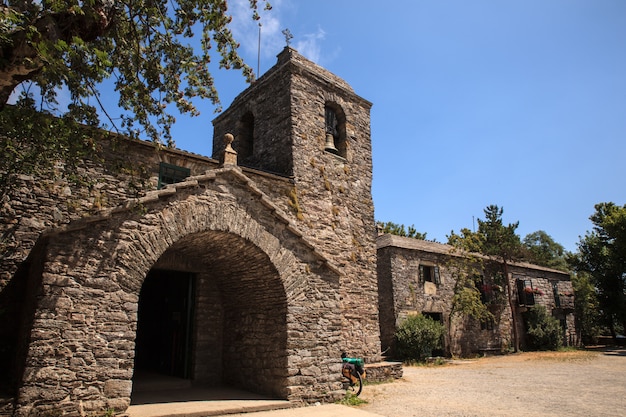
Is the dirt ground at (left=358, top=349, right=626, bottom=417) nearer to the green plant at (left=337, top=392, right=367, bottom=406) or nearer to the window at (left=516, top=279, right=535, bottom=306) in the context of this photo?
the green plant at (left=337, top=392, right=367, bottom=406)

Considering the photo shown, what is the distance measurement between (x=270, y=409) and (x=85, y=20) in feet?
24.2

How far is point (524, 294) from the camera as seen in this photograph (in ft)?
87.0

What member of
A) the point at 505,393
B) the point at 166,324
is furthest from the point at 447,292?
the point at 166,324

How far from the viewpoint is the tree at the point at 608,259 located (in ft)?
88.1

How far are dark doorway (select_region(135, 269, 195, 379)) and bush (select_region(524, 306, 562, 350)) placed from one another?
23.5 meters

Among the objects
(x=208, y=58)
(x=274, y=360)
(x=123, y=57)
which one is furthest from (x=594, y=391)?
(x=123, y=57)

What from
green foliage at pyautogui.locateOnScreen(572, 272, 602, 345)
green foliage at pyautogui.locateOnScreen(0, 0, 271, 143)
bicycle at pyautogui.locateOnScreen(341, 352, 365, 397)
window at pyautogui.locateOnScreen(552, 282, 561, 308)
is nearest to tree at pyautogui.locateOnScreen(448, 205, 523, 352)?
window at pyautogui.locateOnScreen(552, 282, 561, 308)

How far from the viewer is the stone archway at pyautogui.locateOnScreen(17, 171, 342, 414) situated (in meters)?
5.98

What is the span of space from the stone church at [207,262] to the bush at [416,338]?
6.50 metres

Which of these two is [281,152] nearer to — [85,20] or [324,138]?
[324,138]

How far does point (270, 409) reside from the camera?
7.64m

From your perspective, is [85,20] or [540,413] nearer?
[85,20]

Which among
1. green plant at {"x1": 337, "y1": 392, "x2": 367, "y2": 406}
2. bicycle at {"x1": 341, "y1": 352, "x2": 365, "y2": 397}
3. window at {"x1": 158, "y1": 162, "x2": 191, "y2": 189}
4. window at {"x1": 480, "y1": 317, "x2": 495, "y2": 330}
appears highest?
window at {"x1": 158, "y1": 162, "x2": 191, "y2": 189}

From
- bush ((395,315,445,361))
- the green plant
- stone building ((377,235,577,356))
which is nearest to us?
the green plant
